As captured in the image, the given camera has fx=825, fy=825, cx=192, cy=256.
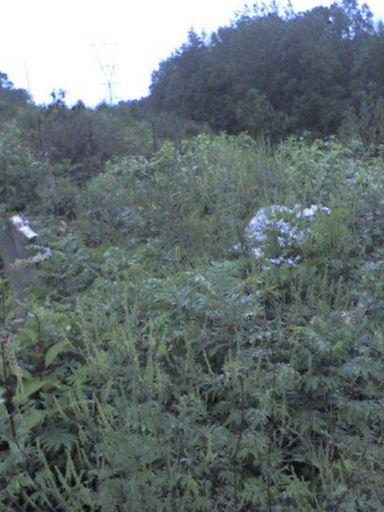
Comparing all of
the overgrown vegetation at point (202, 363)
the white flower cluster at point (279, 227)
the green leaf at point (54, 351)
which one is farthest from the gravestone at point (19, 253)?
the white flower cluster at point (279, 227)

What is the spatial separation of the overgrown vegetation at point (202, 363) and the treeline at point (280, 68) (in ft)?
43.3

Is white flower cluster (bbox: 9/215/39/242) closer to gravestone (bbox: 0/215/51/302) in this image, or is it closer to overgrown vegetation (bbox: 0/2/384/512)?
gravestone (bbox: 0/215/51/302)

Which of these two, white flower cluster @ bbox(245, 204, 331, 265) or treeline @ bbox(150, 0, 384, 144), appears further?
treeline @ bbox(150, 0, 384, 144)

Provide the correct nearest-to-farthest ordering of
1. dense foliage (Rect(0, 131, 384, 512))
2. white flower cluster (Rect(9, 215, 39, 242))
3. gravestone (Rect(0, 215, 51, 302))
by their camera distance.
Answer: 1. dense foliage (Rect(0, 131, 384, 512))
2. gravestone (Rect(0, 215, 51, 302))
3. white flower cluster (Rect(9, 215, 39, 242))

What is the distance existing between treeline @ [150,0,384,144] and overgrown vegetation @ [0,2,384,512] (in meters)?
13.2

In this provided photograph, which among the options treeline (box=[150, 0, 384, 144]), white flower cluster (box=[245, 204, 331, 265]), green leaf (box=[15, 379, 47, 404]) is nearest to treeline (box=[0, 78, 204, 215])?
white flower cluster (box=[245, 204, 331, 265])

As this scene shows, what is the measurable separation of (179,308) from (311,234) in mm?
1232

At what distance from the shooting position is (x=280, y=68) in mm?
22156

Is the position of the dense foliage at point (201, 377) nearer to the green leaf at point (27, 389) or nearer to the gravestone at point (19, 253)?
the green leaf at point (27, 389)

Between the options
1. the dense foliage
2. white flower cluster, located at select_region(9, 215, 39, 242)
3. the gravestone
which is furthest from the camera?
white flower cluster, located at select_region(9, 215, 39, 242)

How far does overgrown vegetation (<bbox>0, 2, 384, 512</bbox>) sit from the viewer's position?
2.54 m

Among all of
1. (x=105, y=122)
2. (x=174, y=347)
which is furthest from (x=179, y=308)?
(x=105, y=122)

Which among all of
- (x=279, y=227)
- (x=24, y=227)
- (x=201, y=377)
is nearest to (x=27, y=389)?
(x=201, y=377)

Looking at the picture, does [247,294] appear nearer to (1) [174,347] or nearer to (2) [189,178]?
(1) [174,347]
